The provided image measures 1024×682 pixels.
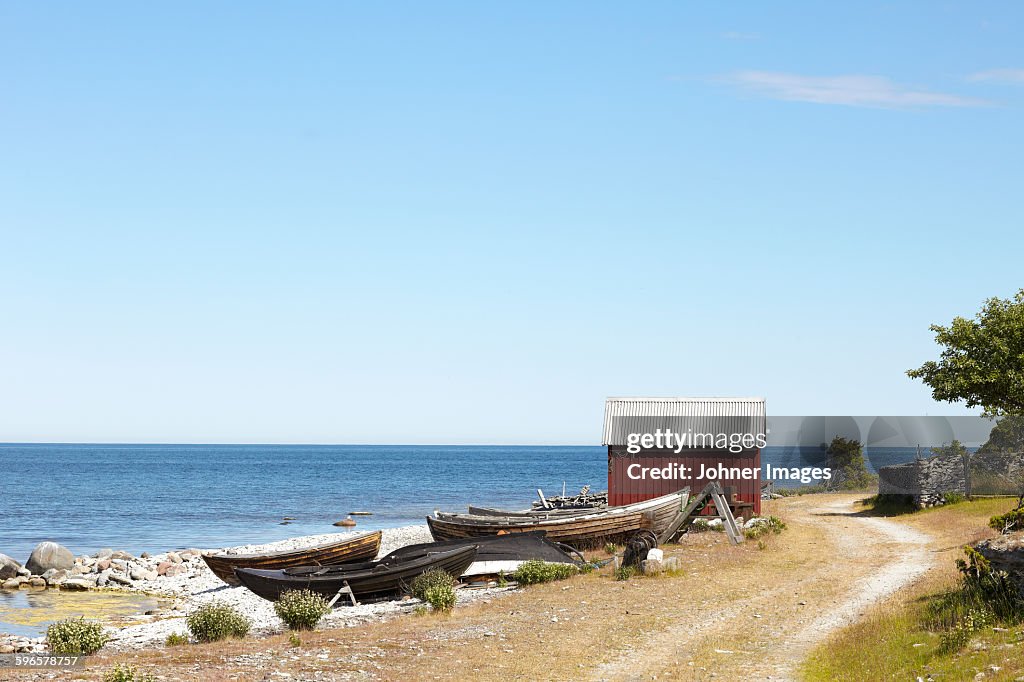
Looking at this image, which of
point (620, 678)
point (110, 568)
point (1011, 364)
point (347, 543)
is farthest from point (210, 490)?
point (620, 678)

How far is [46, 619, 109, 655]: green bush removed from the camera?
20.7 metres

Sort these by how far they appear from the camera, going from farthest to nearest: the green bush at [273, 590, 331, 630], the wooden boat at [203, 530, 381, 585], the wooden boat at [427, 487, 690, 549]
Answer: the wooden boat at [427, 487, 690, 549]
the wooden boat at [203, 530, 381, 585]
the green bush at [273, 590, 331, 630]

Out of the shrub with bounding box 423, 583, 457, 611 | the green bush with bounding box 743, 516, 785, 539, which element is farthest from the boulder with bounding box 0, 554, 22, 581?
the green bush with bounding box 743, 516, 785, 539

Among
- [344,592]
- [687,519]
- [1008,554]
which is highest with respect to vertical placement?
[1008,554]

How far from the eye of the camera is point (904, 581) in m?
26.4

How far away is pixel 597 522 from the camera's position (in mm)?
37719

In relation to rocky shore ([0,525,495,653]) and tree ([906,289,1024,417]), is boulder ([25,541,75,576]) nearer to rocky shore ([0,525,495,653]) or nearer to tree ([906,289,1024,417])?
rocky shore ([0,525,495,653])

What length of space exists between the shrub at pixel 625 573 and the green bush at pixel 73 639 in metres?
14.4

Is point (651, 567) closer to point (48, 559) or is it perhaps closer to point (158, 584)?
point (158, 584)

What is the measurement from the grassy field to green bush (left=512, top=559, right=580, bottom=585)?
10423 millimetres

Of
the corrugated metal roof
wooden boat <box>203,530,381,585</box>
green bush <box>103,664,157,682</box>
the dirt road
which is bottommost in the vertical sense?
wooden boat <box>203,530,381,585</box>

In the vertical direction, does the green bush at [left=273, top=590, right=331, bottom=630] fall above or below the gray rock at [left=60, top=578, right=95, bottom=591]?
above

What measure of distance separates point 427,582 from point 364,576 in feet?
6.63

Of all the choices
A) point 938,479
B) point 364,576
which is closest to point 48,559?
point 364,576
